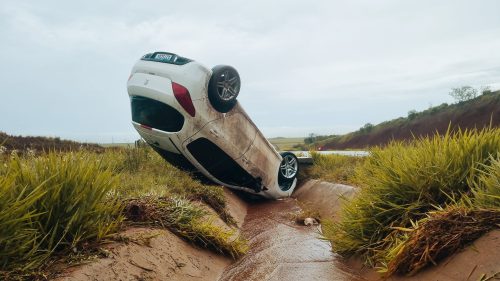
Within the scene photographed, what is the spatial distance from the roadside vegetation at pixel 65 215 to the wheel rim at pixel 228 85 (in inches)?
141

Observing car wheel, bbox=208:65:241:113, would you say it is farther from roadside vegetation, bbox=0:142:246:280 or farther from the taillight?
roadside vegetation, bbox=0:142:246:280

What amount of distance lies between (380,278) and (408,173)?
3.82ft

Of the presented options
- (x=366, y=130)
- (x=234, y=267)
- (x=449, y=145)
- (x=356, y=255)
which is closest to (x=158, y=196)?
(x=234, y=267)

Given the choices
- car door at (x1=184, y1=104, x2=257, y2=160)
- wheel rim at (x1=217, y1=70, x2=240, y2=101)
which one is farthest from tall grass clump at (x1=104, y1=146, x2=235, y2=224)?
wheel rim at (x1=217, y1=70, x2=240, y2=101)

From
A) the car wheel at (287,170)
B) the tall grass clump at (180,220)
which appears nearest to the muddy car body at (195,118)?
the car wheel at (287,170)

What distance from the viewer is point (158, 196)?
5.13m

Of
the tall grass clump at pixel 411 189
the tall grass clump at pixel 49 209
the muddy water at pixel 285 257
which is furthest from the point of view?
the muddy water at pixel 285 257

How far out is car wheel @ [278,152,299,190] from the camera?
36.4 feet

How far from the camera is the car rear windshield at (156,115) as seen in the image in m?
8.08

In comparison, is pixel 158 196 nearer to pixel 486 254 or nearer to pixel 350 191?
pixel 486 254

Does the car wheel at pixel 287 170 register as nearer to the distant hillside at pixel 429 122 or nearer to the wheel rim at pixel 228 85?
the wheel rim at pixel 228 85

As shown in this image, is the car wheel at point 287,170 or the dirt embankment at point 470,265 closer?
the dirt embankment at point 470,265

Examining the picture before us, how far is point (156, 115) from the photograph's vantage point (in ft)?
27.1

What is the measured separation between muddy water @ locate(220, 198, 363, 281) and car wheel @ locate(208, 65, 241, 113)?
2.42m
